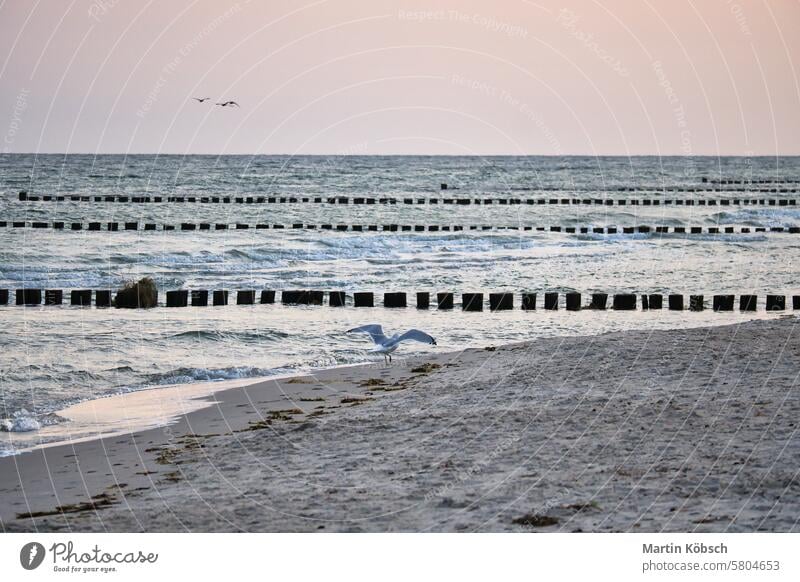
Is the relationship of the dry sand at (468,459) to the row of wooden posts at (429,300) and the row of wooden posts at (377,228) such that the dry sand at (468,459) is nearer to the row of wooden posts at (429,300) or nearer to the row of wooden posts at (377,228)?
the row of wooden posts at (429,300)

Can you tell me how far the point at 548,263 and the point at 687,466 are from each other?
2118 cm

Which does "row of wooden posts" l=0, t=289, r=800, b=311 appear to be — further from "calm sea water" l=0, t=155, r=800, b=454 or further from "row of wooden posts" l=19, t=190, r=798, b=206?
"row of wooden posts" l=19, t=190, r=798, b=206

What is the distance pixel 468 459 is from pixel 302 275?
58.6 feet

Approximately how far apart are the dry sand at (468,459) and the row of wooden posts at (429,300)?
Result: 24.3 feet

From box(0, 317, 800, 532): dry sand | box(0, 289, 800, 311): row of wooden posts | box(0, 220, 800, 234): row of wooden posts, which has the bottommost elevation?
box(0, 317, 800, 532): dry sand

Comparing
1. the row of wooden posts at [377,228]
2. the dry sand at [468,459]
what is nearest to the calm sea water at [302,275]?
the row of wooden posts at [377,228]

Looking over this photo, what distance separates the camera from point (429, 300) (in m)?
20.7

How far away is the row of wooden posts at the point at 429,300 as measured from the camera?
64.3 feet

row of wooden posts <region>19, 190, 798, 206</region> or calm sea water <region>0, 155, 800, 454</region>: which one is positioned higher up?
row of wooden posts <region>19, 190, 798, 206</region>

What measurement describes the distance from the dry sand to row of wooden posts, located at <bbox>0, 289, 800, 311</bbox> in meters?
7.42

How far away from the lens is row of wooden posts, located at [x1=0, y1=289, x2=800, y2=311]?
1961cm

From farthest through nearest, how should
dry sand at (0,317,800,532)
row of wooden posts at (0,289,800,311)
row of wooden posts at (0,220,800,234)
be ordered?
1. row of wooden posts at (0,220,800,234)
2. row of wooden posts at (0,289,800,311)
3. dry sand at (0,317,800,532)

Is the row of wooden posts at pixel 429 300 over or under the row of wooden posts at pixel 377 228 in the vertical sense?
under

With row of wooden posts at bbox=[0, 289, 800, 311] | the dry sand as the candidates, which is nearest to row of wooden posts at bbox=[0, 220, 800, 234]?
row of wooden posts at bbox=[0, 289, 800, 311]
